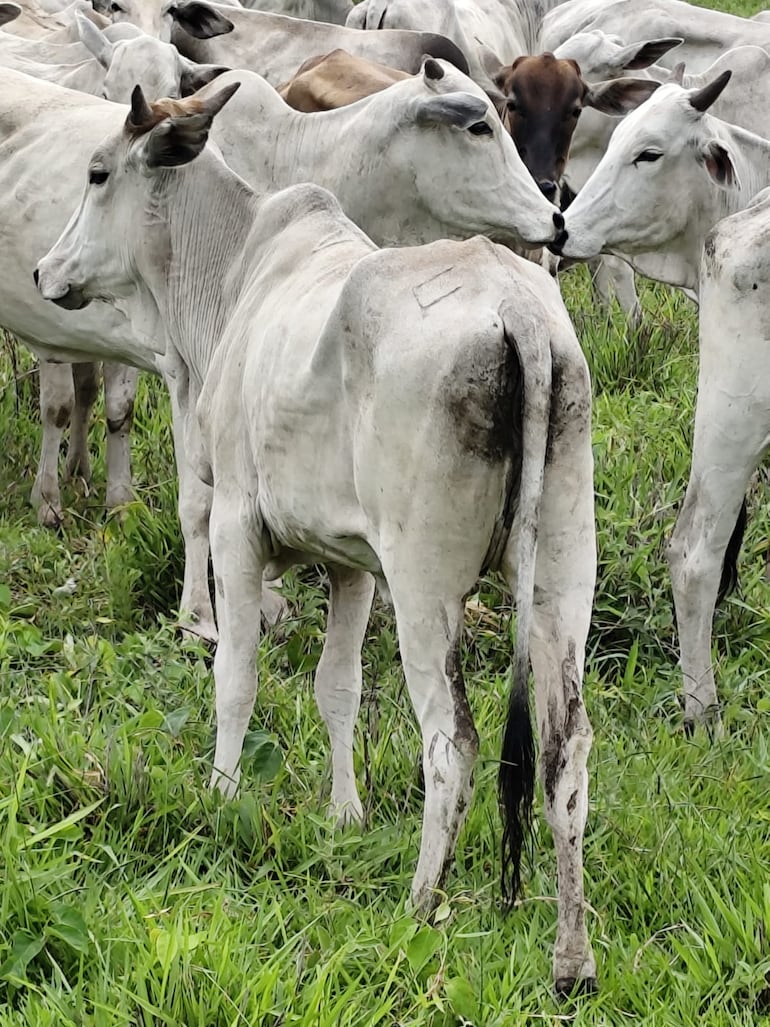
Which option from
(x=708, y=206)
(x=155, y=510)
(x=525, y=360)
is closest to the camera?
(x=525, y=360)

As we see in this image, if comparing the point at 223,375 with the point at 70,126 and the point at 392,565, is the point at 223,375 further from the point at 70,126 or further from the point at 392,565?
the point at 70,126

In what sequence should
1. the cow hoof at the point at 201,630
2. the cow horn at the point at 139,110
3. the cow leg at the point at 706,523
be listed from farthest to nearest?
1. the cow hoof at the point at 201,630
2. the cow leg at the point at 706,523
3. the cow horn at the point at 139,110

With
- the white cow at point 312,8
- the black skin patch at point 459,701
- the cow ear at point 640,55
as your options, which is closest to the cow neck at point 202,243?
the black skin patch at point 459,701

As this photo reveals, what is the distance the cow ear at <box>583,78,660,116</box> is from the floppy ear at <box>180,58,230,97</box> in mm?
1723

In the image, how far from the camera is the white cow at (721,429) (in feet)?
14.1

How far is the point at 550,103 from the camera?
22.6ft

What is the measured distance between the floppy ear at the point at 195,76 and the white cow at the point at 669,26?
12.0ft

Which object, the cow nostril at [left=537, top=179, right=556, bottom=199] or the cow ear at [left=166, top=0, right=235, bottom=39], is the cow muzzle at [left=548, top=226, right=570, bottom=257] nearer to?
the cow nostril at [left=537, top=179, right=556, bottom=199]

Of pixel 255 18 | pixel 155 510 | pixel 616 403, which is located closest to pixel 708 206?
pixel 616 403

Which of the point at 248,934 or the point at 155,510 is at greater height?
the point at 248,934

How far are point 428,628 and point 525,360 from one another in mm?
570

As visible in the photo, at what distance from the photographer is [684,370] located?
681cm

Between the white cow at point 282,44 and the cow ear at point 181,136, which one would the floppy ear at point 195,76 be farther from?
the cow ear at point 181,136

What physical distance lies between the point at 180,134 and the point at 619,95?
320 centimetres
